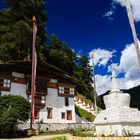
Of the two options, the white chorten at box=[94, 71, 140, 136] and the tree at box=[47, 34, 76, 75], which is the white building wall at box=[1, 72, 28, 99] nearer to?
the tree at box=[47, 34, 76, 75]

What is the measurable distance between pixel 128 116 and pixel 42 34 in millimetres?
39945

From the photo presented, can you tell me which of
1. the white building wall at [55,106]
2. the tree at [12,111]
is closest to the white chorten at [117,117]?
the tree at [12,111]

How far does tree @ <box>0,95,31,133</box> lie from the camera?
2826 cm

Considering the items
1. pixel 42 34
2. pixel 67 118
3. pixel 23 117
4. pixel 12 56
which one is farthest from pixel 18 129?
pixel 42 34

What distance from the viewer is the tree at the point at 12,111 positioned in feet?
92.7

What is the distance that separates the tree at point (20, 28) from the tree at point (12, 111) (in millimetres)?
16742

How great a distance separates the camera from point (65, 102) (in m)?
44.4

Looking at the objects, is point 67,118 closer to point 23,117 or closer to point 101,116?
point 23,117

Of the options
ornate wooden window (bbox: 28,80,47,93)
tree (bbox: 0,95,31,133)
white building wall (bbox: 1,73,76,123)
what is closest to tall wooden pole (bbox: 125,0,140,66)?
tree (bbox: 0,95,31,133)

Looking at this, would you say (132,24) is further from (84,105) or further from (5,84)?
(84,105)

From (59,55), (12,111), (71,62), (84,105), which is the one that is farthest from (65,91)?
(71,62)

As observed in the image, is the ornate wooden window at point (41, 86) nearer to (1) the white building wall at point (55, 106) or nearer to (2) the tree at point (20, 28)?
(1) the white building wall at point (55, 106)

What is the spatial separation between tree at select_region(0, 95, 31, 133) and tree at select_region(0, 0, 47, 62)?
1674 cm

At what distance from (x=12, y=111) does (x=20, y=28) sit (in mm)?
19620
